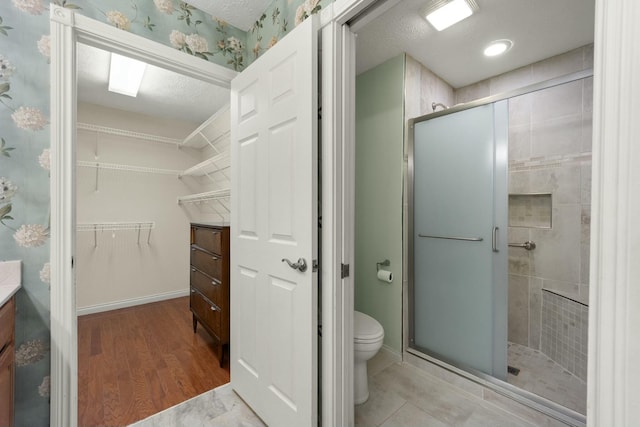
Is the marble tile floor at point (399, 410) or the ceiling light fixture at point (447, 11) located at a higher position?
the ceiling light fixture at point (447, 11)

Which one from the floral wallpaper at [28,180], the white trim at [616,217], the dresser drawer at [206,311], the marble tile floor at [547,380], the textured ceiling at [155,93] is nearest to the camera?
the white trim at [616,217]

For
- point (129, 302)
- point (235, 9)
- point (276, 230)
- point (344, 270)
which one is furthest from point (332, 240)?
point (129, 302)

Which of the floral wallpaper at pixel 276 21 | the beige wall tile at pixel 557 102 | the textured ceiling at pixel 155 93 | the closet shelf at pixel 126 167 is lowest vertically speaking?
the closet shelf at pixel 126 167

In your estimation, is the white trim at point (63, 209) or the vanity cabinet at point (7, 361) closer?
the vanity cabinet at point (7, 361)

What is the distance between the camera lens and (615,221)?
0.59m

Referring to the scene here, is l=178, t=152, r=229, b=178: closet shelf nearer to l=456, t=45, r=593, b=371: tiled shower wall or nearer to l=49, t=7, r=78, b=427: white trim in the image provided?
l=49, t=7, r=78, b=427: white trim

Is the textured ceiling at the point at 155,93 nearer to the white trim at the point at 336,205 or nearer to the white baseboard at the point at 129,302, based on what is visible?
the white trim at the point at 336,205

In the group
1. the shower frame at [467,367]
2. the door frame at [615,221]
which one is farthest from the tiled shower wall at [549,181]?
the door frame at [615,221]

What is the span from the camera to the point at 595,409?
2.09 ft

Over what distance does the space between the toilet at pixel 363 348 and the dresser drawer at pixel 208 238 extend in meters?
1.13

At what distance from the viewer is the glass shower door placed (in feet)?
5.76

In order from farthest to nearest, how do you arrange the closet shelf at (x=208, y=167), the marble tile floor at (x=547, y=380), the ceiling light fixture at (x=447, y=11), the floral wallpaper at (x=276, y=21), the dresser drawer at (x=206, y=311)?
the closet shelf at (x=208, y=167), the dresser drawer at (x=206, y=311), the marble tile floor at (x=547, y=380), the ceiling light fixture at (x=447, y=11), the floral wallpaper at (x=276, y=21)

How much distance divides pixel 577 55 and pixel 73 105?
3.16 metres

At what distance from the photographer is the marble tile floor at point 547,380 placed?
1.63m
